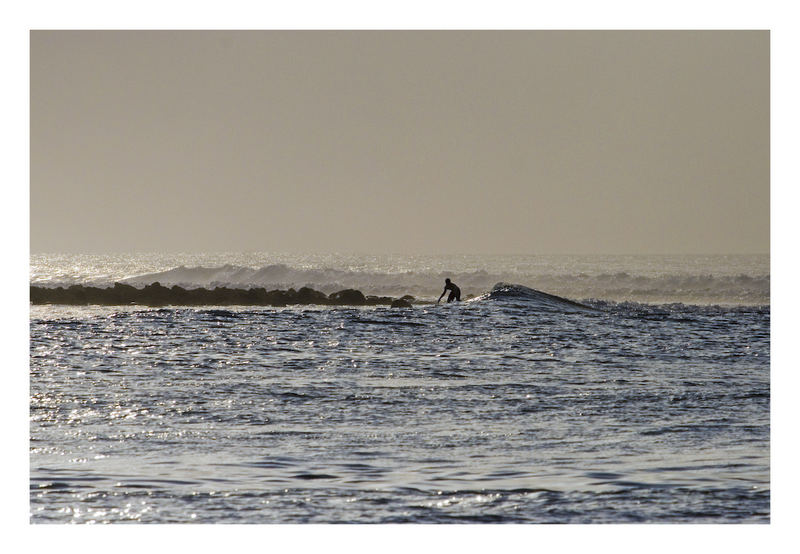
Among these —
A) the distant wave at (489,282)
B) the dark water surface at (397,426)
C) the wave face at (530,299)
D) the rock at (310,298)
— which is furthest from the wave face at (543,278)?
the dark water surface at (397,426)

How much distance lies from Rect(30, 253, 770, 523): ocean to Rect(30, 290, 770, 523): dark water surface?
0.15 ft

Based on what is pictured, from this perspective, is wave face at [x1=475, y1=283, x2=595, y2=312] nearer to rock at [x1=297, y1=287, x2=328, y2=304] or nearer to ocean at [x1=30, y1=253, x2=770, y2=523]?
ocean at [x1=30, y1=253, x2=770, y2=523]

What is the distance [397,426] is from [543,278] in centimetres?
6058

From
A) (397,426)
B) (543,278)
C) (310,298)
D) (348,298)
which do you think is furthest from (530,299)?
(543,278)

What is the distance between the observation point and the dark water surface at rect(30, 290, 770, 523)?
37.8 ft

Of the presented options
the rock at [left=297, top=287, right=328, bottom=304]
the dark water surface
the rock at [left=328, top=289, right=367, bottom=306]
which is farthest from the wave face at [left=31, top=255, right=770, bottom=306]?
the dark water surface

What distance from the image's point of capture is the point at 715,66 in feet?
84.0

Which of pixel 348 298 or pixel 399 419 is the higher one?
pixel 348 298

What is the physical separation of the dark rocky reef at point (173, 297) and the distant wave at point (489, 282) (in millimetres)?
17860

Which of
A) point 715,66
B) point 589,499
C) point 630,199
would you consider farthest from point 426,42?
point 630,199

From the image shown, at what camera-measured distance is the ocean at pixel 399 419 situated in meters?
11.6

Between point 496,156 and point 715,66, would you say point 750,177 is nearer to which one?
point 715,66

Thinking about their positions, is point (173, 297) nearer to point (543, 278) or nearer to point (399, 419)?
point (399, 419)

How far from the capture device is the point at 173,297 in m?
43.4
